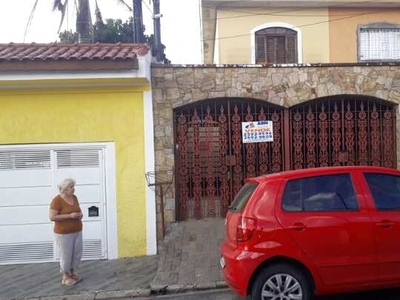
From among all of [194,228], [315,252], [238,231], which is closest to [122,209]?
[194,228]

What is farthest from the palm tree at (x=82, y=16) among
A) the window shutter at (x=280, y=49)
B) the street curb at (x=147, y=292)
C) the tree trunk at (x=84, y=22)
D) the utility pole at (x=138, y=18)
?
the street curb at (x=147, y=292)

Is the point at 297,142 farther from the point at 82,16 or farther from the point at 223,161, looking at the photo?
the point at 82,16

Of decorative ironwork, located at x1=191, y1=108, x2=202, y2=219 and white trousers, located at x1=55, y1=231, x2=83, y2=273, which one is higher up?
decorative ironwork, located at x1=191, y1=108, x2=202, y2=219

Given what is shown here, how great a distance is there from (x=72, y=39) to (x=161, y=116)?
10.9m

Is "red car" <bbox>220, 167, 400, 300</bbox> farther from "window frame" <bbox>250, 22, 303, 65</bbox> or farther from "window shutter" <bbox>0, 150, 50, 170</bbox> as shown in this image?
"window frame" <bbox>250, 22, 303, 65</bbox>

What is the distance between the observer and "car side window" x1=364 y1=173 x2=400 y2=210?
5091 mm

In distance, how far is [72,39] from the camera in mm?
17656

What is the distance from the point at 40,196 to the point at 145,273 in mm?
2569

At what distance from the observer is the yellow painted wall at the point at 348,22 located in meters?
15.1

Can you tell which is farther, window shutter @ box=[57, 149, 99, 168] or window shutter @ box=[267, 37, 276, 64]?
window shutter @ box=[267, 37, 276, 64]

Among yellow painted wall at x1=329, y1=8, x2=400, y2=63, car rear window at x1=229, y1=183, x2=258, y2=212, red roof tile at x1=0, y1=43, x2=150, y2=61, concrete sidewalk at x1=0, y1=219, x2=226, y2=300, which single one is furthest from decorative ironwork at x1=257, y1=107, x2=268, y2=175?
yellow painted wall at x1=329, y1=8, x2=400, y2=63

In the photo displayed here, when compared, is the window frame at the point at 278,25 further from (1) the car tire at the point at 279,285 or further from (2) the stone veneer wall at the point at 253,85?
(1) the car tire at the point at 279,285

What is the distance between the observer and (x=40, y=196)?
8.18 m

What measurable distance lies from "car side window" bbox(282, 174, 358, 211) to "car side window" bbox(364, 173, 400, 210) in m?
0.26
